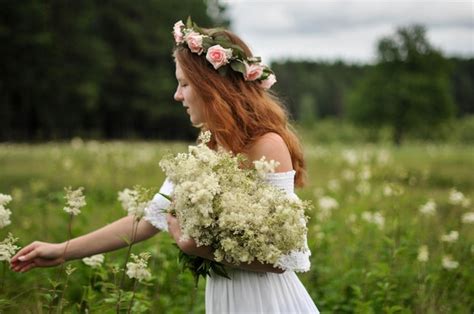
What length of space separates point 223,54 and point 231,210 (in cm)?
96

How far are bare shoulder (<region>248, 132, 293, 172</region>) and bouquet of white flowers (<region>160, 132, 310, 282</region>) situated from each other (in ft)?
1.30

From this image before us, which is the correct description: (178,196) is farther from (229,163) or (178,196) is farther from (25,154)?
(25,154)

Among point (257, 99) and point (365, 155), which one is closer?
point (257, 99)

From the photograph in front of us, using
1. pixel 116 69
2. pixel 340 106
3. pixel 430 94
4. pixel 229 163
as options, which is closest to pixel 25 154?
pixel 229 163

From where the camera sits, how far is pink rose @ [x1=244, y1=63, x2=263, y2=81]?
278 cm

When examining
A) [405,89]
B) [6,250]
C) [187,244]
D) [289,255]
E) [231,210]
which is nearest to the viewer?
[231,210]

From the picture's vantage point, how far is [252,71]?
278cm

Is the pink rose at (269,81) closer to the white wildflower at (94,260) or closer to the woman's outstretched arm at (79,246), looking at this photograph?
the woman's outstretched arm at (79,246)

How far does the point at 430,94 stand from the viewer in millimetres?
40625

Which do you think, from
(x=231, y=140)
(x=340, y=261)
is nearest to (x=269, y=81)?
(x=231, y=140)

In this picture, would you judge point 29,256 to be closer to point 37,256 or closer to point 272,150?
point 37,256

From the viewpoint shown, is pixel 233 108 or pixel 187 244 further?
pixel 233 108

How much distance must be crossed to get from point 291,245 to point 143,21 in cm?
4071

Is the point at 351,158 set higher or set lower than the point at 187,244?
higher
